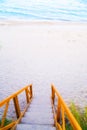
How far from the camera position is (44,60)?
59.3 ft

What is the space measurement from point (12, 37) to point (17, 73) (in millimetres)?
6194

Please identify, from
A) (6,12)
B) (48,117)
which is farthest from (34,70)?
(6,12)

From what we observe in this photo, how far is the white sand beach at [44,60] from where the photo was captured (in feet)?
45.0

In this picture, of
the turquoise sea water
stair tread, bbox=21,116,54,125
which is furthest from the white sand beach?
the turquoise sea water

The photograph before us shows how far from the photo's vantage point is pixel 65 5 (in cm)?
4769

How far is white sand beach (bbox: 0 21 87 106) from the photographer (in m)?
13.7

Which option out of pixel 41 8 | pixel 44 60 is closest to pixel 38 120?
pixel 44 60

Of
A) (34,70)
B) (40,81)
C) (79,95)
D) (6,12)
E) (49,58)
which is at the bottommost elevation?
(79,95)

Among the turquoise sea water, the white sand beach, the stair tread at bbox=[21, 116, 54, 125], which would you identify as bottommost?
the stair tread at bbox=[21, 116, 54, 125]

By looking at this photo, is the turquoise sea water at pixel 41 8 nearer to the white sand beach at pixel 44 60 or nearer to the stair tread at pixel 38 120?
the white sand beach at pixel 44 60

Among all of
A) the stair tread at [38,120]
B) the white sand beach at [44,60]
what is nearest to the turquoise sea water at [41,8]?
the white sand beach at [44,60]

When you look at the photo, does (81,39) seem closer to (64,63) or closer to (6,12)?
(64,63)

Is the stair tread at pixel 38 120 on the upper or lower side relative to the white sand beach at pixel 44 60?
lower

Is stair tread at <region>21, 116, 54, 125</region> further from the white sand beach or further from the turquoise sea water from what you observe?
the turquoise sea water
